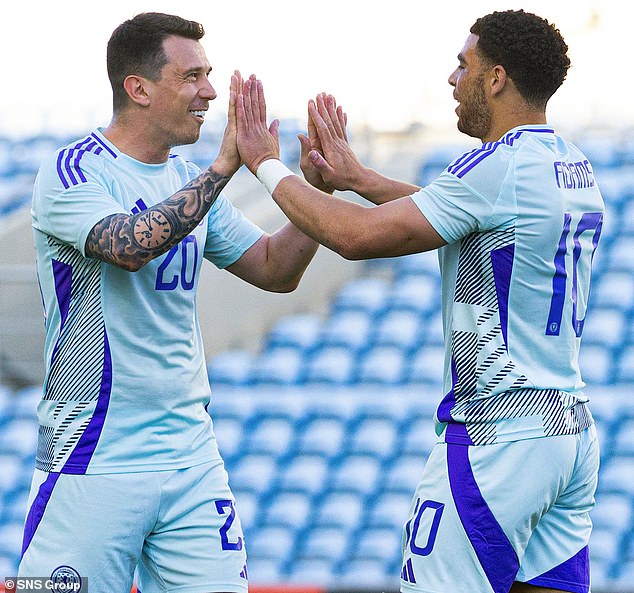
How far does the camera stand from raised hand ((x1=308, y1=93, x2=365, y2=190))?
383cm

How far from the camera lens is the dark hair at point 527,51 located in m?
3.39

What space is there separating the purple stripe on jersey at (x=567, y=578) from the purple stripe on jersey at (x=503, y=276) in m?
0.68

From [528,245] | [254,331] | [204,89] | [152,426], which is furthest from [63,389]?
[254,331]

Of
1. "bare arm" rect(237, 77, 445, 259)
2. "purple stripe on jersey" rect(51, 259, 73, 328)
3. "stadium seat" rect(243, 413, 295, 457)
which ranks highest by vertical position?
"bare arm" rect(237, 77, 445, 259)

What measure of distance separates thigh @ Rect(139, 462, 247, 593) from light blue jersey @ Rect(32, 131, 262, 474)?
0.28ft

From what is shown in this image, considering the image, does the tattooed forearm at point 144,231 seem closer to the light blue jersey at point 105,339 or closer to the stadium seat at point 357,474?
the light blue jersey at point 105,339

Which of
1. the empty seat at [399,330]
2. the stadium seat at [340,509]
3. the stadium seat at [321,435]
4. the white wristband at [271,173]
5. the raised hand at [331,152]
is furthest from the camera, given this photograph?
the empty seat at [399,330]

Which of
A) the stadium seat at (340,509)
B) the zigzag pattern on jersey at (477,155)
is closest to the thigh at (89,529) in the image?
the zigzag pattern on jersey at (477,155)

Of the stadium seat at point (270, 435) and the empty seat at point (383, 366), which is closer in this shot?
the stadium seat at point (270, 435)

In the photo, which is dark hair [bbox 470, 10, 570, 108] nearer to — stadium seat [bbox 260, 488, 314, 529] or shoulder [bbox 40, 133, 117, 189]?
shoulder [bbox 40, 133, 117, 189]

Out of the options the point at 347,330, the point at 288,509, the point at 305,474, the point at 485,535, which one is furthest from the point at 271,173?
the point at 347,330

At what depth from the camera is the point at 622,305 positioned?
9258mm

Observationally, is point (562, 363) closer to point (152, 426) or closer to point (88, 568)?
point (152, 426)

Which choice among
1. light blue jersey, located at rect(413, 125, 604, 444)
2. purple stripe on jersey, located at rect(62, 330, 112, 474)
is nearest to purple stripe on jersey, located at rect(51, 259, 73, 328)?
purple stripe on jersey, located at rect(62, 330, 112, 474)
